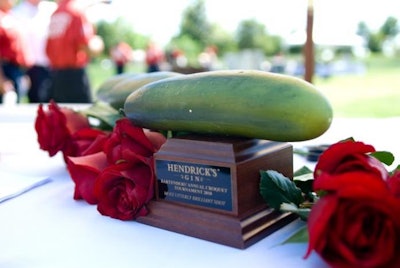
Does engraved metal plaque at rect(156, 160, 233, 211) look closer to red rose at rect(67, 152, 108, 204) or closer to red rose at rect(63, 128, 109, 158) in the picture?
red rose at rect(67, 152, 108, 204)

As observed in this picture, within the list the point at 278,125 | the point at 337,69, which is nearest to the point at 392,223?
the point at 278,125

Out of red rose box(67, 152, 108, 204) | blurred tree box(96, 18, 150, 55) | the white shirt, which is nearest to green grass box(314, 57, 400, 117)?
the white shirt

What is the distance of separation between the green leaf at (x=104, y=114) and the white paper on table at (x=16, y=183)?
0.15 m

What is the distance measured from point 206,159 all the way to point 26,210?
33cm

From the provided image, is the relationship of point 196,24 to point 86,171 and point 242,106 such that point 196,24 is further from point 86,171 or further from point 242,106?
point 242,106

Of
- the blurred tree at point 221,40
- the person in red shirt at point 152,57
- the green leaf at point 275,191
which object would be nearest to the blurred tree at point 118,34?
the blurred tree at point 221,40

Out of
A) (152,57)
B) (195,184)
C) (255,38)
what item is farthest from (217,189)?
(255,38)

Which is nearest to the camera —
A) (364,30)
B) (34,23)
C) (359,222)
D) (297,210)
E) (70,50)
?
(359,222)

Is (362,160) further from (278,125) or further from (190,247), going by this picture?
(190,247)

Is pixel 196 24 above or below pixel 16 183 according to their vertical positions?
below

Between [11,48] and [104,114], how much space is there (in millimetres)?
3103

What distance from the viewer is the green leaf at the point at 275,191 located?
0.59 metres

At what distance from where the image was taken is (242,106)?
577mm

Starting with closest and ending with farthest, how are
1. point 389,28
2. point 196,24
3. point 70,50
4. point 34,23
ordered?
1. point 70,50
2. point 34,23
3. point 389,28
4. point 196,24
